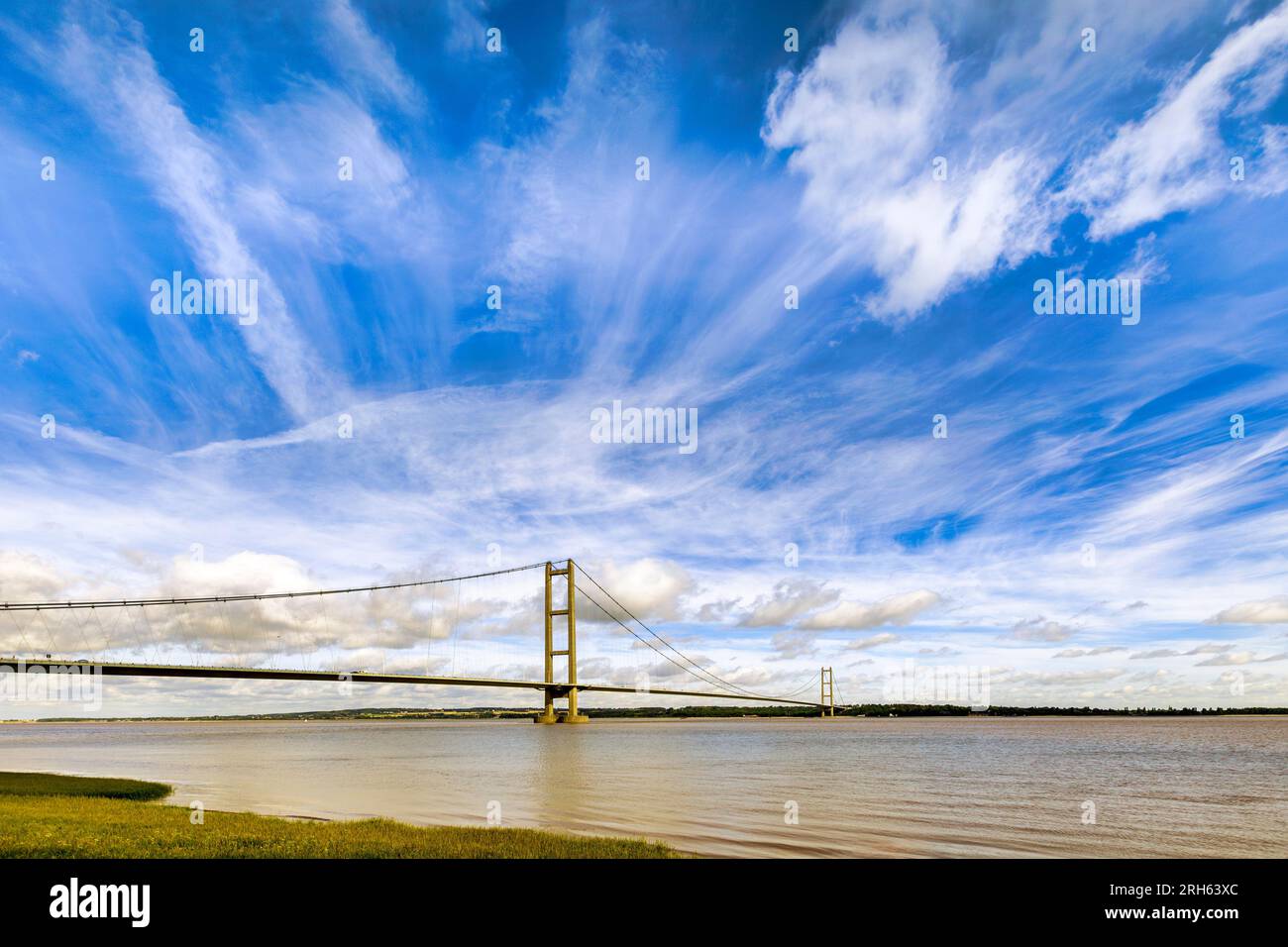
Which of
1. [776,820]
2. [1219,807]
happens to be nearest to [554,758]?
[776,820]

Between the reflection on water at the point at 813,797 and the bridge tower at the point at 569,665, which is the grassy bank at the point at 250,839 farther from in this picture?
the bridge tower at the point at 569,665

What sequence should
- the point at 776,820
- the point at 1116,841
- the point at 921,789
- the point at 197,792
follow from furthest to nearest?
the point at 921,789, the point at 197,792, the point at 776,820, the point at 1116,841
